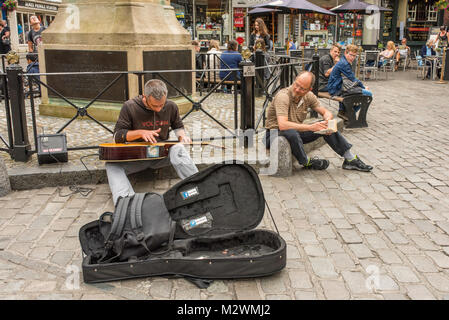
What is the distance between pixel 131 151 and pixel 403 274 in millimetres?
2842

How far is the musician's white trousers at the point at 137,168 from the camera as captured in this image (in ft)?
16.2

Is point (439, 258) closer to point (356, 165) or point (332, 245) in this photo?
point (332, 245)

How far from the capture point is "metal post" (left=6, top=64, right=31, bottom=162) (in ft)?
18.8

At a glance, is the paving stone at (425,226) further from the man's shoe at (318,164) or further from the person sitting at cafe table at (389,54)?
the person sitting at cafe table at (389,54)

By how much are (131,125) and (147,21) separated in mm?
3808

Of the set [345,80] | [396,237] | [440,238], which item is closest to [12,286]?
[396,237]

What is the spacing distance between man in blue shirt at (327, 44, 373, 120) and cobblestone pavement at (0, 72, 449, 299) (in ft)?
6.61

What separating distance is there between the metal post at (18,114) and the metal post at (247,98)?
276cm

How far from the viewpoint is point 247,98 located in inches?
259

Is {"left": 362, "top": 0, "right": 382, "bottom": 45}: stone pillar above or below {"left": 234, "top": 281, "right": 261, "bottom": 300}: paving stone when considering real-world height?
above

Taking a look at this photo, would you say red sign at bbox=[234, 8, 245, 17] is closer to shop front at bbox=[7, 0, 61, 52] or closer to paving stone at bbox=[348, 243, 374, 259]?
shop front at bbox=[7, 0, 61, 52]

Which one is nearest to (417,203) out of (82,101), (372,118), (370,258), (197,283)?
(370,258)

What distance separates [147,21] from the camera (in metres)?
8.38

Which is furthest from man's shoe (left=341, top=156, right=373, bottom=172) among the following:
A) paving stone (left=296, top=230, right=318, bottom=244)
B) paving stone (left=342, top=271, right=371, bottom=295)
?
paving stone (left=342, top=271, right=371, bottom=295)
